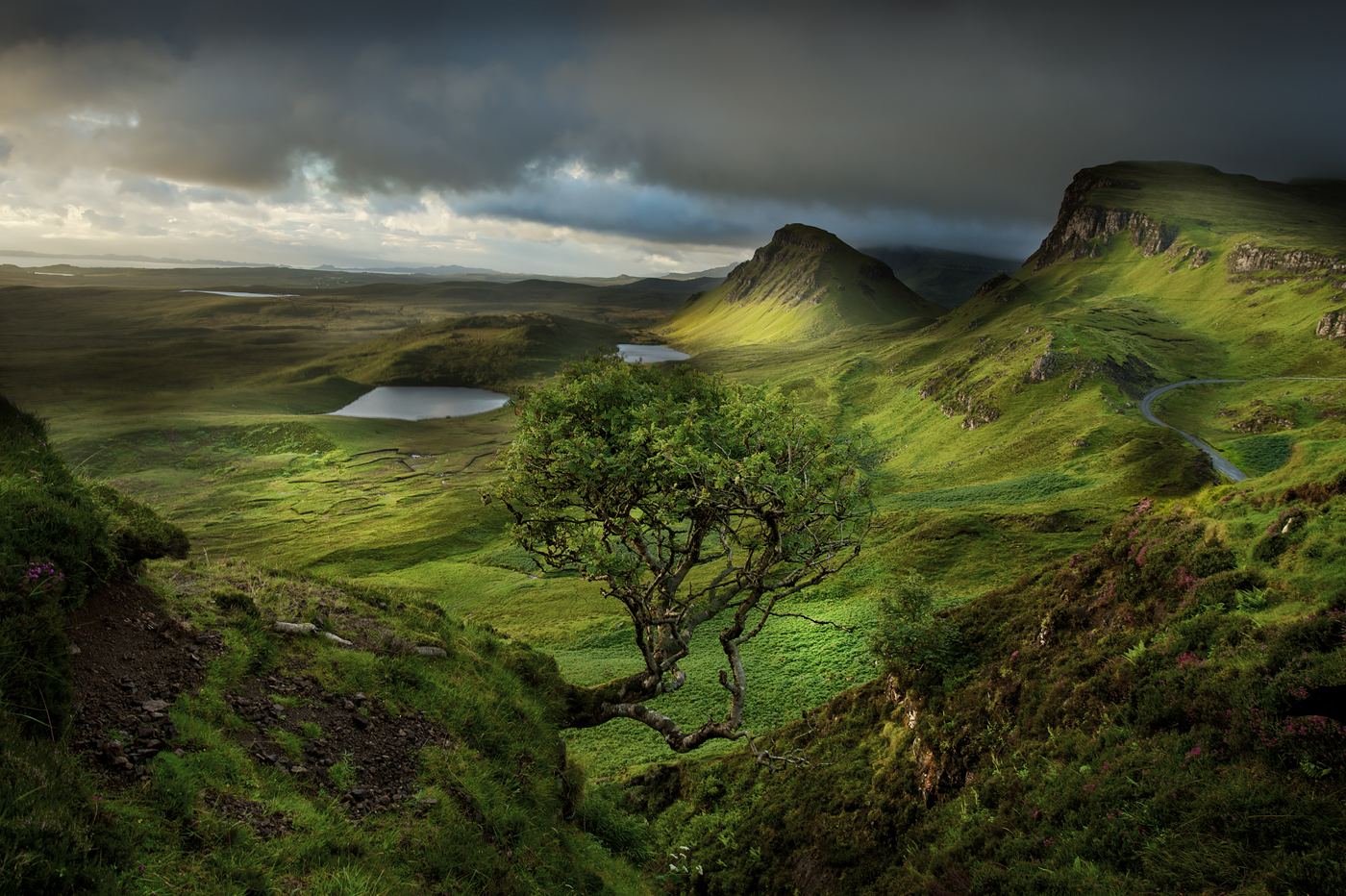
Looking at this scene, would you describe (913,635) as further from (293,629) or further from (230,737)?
(230,737)

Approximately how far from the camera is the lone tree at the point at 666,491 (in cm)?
1577

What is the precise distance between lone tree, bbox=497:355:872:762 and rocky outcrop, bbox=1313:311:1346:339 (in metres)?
187

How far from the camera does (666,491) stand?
1722cm

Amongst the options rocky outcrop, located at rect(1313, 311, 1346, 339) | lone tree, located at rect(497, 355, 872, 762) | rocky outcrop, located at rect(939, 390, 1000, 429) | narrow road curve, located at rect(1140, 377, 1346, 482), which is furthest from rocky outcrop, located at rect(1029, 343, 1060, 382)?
lone tree, located at rect(497, 355, 872, 762)

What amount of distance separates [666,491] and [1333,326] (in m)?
197

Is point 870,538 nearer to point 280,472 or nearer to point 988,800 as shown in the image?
point 988,800

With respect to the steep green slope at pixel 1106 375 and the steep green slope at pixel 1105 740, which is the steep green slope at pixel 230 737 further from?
the steep green slope at pixel 1106 375

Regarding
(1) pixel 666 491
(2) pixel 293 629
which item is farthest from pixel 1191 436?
(2) pixel 293 629

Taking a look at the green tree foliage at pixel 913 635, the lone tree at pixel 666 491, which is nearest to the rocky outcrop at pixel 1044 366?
the green tree foliage at pixel 913 635

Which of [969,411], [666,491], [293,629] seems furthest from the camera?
[969,411]

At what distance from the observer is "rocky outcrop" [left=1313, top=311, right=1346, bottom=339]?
133 meters

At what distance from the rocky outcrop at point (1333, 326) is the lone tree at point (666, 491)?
187 m

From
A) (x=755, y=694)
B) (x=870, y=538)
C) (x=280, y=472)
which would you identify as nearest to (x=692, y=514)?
(x=755, y=694)

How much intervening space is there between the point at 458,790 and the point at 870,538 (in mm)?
55664
